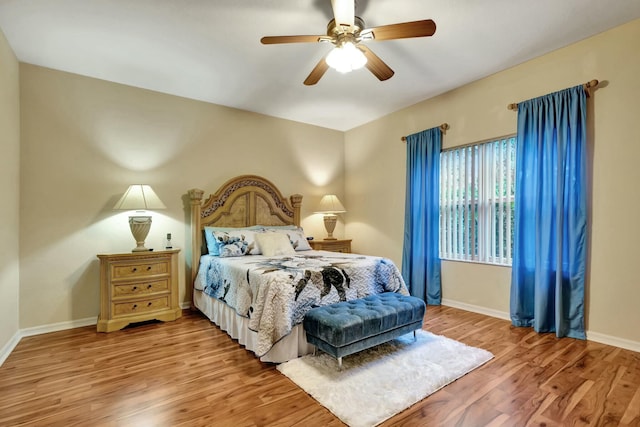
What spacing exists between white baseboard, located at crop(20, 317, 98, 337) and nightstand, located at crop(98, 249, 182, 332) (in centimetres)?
38

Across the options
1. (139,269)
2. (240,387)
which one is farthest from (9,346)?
(240,387)

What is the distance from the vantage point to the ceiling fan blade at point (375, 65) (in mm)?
2355

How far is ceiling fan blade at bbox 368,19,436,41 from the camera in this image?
6.55 feet

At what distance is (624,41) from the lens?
8.73ft

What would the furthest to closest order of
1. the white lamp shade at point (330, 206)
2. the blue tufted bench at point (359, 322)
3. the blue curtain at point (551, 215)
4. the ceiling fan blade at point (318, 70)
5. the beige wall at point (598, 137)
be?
the white lamp shade at point (330, 206) < the blue curtain at point (551, 215) < the beige wall at point (598, 137) < the ceiling fan blade at point (318, 70) < the blue tufted bench at point (359, 322)

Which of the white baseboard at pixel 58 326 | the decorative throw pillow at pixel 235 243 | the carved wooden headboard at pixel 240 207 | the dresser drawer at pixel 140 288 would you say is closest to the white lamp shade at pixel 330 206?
the carved wooden headboard at pixel 240 207

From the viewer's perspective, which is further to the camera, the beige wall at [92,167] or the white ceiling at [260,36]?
the beige wall at [92,167]

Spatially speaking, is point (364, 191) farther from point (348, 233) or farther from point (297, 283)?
point (297, 283)

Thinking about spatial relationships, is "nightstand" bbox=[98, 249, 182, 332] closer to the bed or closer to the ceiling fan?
the bed

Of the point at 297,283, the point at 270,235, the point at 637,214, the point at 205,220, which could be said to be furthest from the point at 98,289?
the point at 637,214

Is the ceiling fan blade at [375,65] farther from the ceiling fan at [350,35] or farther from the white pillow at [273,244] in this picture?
the white pillow at [273,244]

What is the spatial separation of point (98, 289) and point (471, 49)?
4615 millimetres

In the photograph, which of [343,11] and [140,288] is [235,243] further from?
[343,11]

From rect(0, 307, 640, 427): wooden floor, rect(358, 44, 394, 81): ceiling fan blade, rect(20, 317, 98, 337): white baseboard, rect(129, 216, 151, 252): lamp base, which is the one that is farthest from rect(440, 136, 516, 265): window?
rect(20, 317, 98, 337): white baseboard
